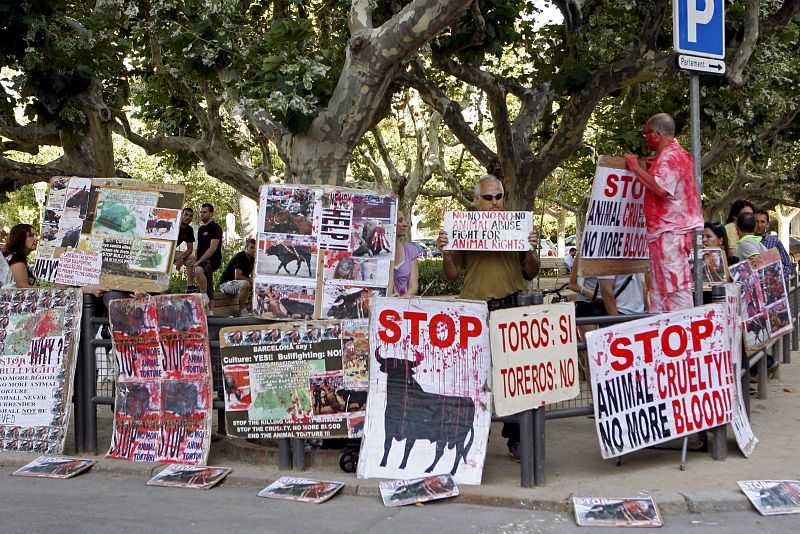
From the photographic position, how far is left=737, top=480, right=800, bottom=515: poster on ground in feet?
17.0

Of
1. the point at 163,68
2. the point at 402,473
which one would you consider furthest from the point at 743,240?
the point at 163,68

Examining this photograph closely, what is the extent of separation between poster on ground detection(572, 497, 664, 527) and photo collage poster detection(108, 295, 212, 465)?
269 centimetres

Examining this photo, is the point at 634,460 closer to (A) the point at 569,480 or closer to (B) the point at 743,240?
(A) the point at 569,480

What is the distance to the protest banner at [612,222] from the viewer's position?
21.8 feet

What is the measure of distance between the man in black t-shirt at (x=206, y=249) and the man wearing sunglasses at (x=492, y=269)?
833cm

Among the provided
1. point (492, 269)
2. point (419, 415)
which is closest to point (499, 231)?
point (492, 269)

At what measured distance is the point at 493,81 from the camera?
1421 cm

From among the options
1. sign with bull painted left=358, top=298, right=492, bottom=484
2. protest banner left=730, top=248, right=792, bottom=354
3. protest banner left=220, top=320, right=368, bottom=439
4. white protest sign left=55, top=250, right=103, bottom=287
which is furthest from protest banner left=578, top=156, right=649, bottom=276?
white protest sign left=55, top=250, right=103, bottom=287

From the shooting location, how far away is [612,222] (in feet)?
22.2

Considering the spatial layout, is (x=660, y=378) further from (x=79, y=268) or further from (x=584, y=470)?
(x=79, y=268)

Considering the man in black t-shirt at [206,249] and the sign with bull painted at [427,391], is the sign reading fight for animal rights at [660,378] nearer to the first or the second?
the sign with bull painted at [427,391]

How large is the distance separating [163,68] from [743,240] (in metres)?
9.12

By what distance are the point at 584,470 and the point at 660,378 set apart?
81 cm

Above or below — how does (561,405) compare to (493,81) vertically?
below
